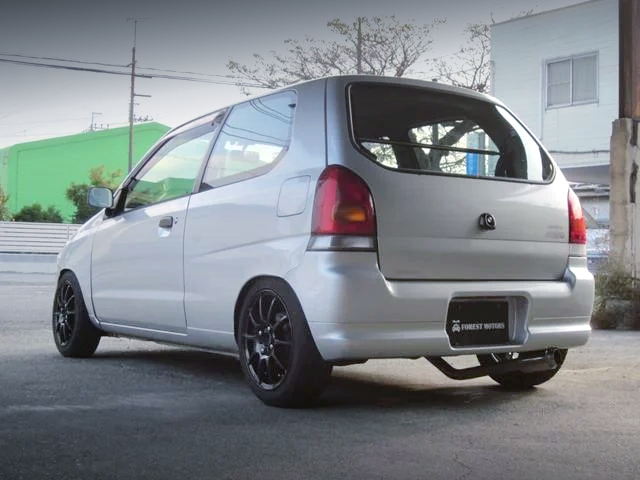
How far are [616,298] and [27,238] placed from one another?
2404cm

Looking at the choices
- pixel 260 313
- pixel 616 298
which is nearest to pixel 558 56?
pixel 616 298

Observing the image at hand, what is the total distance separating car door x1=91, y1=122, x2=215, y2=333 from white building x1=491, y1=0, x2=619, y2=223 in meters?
15.8

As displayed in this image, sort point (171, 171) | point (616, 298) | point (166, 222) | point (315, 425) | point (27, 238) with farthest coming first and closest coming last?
1. point (27, 238)
2. point (616, 298)
3. point (171, 171)
4. point (166, 222)
5. point (315, 425)

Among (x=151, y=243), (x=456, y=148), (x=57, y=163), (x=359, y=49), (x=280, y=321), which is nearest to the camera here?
(x=280, y=321)

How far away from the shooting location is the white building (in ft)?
66.9

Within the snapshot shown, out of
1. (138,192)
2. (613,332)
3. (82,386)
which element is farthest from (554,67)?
(82,386)

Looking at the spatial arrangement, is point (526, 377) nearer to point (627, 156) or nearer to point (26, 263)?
point (627, 156)

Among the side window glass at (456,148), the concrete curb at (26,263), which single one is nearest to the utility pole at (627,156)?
the side window glass at (456,148)

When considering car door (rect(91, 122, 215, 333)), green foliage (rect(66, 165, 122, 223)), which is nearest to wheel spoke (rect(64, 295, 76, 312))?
car door (rect(91, 122, 215, 333))

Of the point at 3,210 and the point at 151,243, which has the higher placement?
the point at 3,210

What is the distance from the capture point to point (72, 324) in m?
7.10

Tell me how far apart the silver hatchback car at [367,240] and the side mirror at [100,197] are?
91cm

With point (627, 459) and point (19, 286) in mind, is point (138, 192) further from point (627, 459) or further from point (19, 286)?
point (19, 286)

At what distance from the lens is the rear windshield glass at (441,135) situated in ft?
16.1
